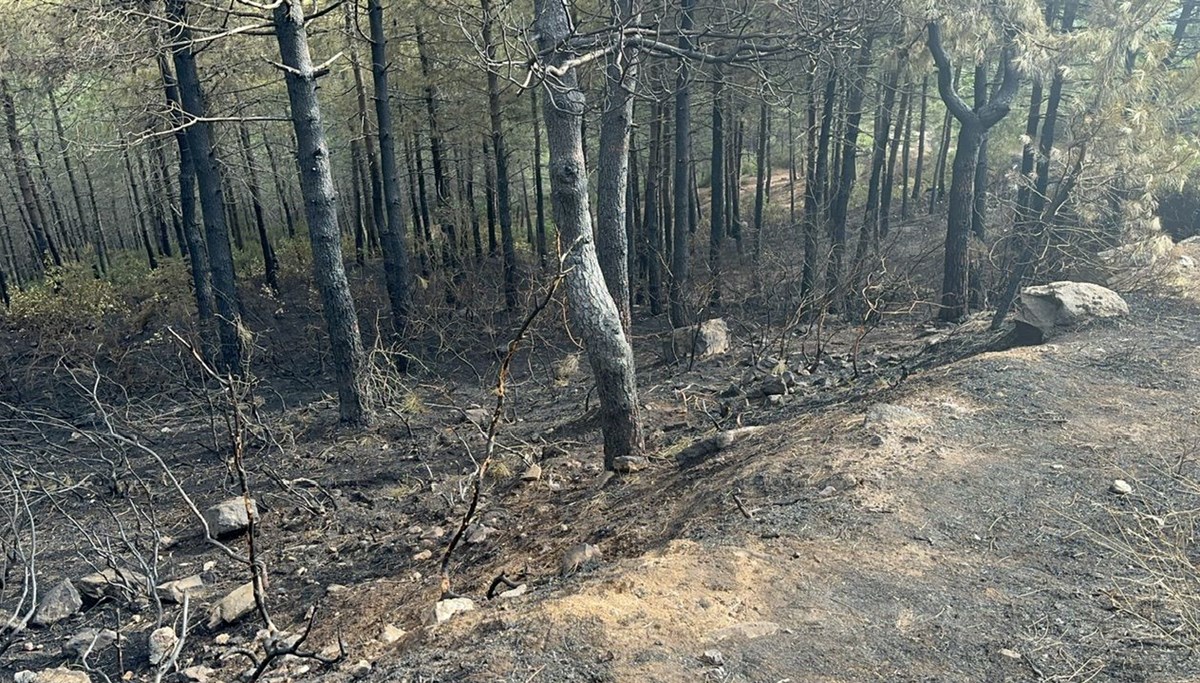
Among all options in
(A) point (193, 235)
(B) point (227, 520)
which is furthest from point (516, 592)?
(A) point (193, 235)

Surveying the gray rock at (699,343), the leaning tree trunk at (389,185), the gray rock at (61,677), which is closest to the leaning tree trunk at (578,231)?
the gray rock at (61,677)

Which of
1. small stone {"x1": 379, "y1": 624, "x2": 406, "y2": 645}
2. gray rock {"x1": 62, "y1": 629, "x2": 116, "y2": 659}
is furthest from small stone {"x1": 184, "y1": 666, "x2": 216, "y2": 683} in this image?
small stone {"x1": 379, "y1": 624, "x2": 406, "y2": 645}

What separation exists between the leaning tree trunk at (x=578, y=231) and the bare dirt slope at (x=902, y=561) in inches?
40.6


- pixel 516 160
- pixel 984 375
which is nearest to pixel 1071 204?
pixel 984 375

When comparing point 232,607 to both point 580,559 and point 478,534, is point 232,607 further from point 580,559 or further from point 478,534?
point 580,559

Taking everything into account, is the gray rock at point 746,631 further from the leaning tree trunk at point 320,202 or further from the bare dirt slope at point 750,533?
the leaning tree trunk at point 320,202

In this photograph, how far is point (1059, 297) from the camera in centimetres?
912

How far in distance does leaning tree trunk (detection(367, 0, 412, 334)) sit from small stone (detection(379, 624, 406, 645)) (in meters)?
7.87

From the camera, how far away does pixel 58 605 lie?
5355 millimetres

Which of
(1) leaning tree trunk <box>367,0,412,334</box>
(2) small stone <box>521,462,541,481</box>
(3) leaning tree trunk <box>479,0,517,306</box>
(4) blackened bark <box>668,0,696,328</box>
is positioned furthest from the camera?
(3) leaning tree trunk <box>479,0,517,306</box>

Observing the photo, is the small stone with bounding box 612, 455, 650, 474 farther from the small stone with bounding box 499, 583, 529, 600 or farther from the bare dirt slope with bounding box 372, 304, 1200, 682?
the small stone with bounding box 499, 583, 529, 600

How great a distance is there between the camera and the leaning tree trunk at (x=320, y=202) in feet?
26.7

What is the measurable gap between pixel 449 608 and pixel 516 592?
469mm

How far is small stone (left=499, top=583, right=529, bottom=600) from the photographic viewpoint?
4.66m
